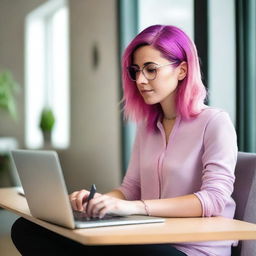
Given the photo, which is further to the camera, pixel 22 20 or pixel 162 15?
pixel 22 20

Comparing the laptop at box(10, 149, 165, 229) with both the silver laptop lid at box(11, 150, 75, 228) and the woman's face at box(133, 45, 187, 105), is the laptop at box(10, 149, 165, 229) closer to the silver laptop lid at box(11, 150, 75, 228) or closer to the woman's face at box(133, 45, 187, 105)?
the silver laptop lid at box(11, 150, 75, 228)

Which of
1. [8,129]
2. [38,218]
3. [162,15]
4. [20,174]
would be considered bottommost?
[8,129]

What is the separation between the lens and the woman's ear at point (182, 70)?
1953 millimetres

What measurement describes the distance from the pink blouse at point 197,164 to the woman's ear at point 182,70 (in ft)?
0.47

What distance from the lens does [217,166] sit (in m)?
1.72

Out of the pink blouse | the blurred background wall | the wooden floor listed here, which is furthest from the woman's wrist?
the blurred background wall

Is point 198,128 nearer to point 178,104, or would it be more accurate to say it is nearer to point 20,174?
point 178,104

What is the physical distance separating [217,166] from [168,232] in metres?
0.42

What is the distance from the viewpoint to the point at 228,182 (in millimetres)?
1717

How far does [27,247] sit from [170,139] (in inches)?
23.5

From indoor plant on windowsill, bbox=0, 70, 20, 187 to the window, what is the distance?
0.19 metres

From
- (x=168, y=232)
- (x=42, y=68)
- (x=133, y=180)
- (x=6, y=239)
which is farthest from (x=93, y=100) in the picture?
(x=168, y=232)

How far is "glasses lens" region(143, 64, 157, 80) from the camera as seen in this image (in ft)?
6.25

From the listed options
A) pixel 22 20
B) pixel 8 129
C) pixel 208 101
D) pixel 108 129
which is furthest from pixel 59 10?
pixel 208 101
